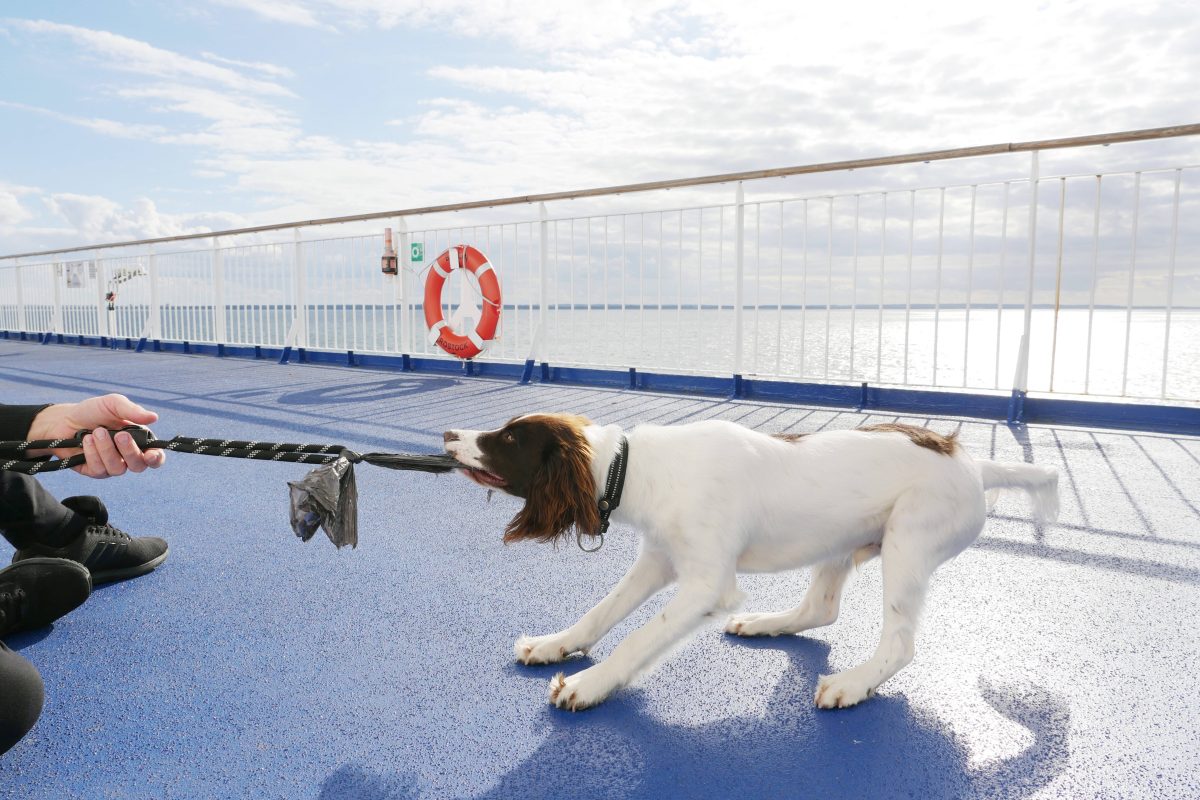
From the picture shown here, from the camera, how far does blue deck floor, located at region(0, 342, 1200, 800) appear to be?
1169mm

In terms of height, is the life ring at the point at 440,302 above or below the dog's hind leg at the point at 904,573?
above

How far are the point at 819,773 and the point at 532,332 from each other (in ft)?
16.8

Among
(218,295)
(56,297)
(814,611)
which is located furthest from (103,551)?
(56,297)

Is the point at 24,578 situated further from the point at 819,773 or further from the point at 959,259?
the point at 959,259

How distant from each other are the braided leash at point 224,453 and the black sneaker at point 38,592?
1.10ft

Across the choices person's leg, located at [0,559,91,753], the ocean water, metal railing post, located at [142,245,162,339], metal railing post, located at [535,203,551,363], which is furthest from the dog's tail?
metal railing post, located at [142,245,162,339]

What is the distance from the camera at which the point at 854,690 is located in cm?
137

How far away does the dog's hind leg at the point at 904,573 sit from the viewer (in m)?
1.39

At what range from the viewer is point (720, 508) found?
Result: 143 centimetres

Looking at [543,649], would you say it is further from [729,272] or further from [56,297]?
[56,297]

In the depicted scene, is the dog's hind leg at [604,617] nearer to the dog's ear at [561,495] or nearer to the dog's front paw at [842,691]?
the dog's ear at [561,495]

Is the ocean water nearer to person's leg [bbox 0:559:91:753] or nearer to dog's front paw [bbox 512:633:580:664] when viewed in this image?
dog's front paw [bbox 512:633:580:664]

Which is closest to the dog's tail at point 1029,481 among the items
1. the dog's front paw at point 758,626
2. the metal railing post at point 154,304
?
the dog's front paw at point 758,626

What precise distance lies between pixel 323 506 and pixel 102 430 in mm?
446
